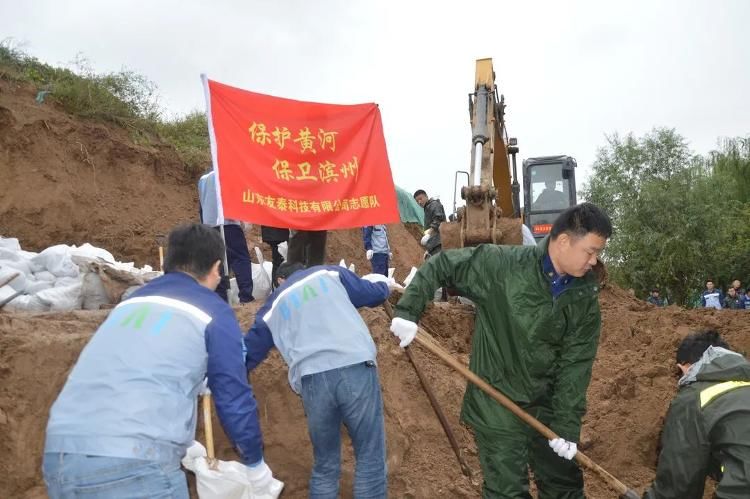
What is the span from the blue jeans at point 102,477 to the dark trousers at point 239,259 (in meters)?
3.69

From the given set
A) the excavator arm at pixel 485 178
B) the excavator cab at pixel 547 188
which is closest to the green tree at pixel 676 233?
the excavator cab at pixel 547 188

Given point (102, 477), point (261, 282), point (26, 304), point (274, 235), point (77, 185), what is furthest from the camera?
point (77, 185)

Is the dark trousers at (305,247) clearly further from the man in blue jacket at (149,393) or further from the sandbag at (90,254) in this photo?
the man in blue jacket at (149,393)

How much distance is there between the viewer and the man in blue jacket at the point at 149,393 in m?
1.92

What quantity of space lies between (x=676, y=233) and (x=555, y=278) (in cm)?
2112

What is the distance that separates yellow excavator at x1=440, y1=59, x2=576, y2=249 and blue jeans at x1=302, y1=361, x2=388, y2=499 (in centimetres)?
287

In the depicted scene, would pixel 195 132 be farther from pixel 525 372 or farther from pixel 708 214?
pixel 708 214

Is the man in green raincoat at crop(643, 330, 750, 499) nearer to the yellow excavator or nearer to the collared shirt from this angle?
the collared shirt

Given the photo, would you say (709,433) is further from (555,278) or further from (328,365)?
(328,365)

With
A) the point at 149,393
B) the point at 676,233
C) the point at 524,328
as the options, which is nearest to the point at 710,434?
the point at 524,328

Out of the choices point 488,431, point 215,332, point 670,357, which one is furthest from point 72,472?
point 670,357

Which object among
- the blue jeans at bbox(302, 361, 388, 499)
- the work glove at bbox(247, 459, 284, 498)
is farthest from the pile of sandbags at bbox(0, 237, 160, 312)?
the work glove at bbox(247, 459, 284, 498)

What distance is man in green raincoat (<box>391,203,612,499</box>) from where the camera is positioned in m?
3.13

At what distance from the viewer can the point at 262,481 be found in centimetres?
264
